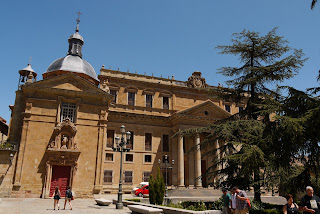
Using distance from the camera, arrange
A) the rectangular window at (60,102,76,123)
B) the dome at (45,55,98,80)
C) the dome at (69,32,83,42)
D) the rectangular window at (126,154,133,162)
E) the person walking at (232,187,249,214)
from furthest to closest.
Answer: the dome at (69,32,83,42) → the dome at (45,55,98,80) → the rectangular window at (126,154,133,162) → the rectangular window at (60,102,76,123) → the person walking at (232,187,249,214)

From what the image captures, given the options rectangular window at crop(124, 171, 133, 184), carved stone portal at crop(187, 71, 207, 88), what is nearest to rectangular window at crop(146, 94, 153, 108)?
carved stone portal at crop(187, 71, 207, 88)

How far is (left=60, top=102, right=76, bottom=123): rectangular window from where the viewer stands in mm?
26073

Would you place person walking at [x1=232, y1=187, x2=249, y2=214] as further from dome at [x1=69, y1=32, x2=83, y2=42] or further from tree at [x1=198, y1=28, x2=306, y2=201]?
dome at [x1=69, y1=32, x2=83, y2=42]

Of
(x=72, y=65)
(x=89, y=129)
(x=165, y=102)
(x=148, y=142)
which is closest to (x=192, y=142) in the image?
(x=148, y=142)

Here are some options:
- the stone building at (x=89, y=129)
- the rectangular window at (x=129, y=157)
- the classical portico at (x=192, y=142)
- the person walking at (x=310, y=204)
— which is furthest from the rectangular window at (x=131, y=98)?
the person walking at (x=310, y=204)

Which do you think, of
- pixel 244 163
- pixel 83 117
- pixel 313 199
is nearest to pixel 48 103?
pixel 83 117

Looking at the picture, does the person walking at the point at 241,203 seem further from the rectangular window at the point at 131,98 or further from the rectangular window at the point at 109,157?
the rectangular window at the point at 131,98

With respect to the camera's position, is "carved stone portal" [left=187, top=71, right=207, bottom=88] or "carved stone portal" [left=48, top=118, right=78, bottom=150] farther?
"carved stone portal" [left=187, top=71, right=207, bottom=88]

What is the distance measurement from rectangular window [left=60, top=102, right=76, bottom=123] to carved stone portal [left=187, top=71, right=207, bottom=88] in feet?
59.5

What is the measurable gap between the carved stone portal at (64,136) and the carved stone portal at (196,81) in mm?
19187

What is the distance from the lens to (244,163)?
1320cm

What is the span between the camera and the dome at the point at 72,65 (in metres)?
34.3

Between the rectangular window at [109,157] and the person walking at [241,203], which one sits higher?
the rectangular window at [109,157]

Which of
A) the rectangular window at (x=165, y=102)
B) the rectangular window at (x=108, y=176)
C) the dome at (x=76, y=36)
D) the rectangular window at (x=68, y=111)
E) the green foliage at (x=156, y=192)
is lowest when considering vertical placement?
the green foliage at (x=156, y=192)
